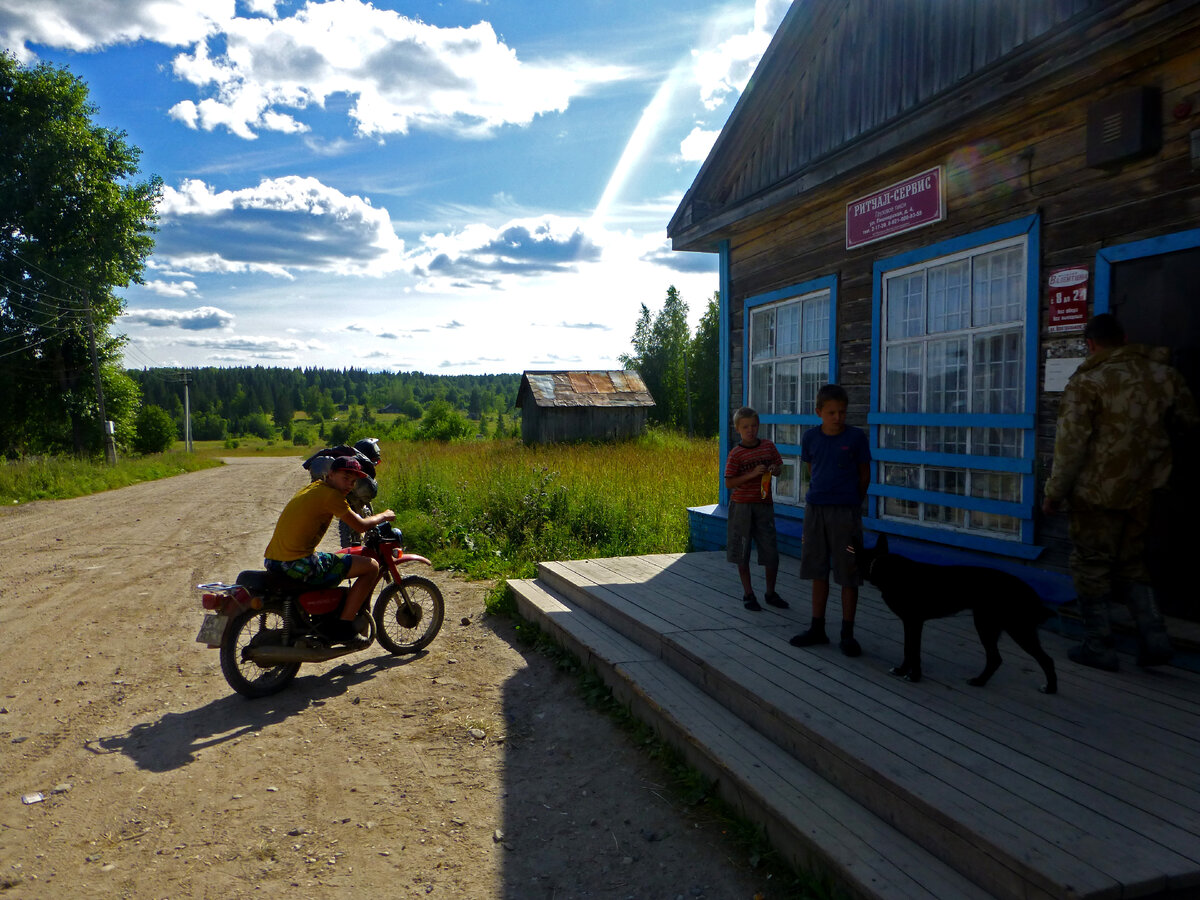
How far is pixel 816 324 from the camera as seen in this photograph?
7.66 meters

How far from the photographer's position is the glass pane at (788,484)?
810 centimetres

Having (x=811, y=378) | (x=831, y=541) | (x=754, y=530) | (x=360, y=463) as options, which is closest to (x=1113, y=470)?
(x=831, y=541)

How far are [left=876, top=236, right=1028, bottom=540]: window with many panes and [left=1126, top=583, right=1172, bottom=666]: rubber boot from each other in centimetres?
123

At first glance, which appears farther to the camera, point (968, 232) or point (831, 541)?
point (968, 232)

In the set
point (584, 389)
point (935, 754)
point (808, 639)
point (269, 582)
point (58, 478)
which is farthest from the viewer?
point (584, 389)

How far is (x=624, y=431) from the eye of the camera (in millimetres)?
37281

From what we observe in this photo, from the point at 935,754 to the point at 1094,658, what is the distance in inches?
67.0

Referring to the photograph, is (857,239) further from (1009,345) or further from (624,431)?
(624,431)

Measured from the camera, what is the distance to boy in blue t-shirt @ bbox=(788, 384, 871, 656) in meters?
4.66

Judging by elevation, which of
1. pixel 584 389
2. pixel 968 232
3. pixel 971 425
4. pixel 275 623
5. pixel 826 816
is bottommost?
pixel 826 816

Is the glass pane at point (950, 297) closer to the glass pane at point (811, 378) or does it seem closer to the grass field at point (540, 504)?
the glass pane at point (811, 378)

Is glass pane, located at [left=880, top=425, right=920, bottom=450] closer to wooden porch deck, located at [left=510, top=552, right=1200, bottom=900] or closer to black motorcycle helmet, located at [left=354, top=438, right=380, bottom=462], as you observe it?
wooden porch deck, located at [left=510, top=552, right=1200, bottom=900]

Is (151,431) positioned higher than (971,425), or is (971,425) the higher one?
(971,425)

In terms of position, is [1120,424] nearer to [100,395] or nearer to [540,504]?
[540,504]
